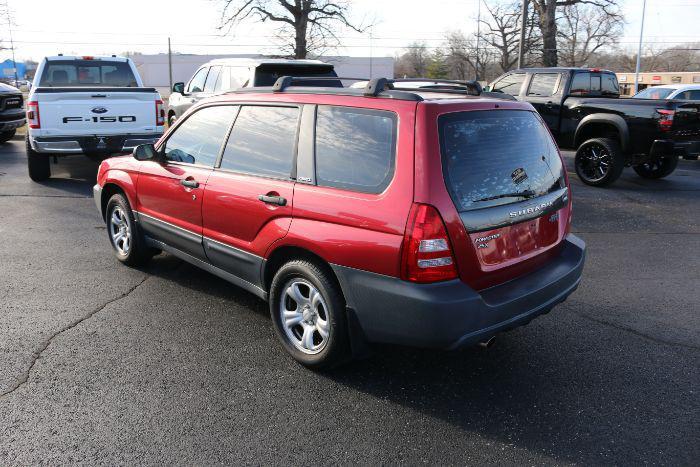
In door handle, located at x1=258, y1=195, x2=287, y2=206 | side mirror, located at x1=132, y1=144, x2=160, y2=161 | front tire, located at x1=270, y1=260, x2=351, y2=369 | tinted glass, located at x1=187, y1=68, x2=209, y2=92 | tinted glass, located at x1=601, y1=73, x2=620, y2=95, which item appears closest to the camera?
front tire, located at x1=270, y1=260, x2=351, y2=369

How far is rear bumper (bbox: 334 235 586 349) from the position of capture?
303 cm

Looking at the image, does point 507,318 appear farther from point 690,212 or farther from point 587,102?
point 587,102

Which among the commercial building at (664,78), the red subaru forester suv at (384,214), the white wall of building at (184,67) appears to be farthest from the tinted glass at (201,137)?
the white wall of building at (184,67)

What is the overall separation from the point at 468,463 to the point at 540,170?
6.12 ft

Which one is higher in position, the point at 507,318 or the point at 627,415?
the point at 507,318

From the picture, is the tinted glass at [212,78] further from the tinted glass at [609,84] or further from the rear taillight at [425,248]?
the rear taillight at [425,248]

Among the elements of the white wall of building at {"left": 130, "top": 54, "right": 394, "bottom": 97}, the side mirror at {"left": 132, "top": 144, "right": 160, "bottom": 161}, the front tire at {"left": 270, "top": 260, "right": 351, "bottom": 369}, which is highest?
the white wall of building at {"left": 130, "top": 54, "right": 394, "bottom": 97}

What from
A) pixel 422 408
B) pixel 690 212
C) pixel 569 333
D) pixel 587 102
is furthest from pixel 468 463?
pixel 587 102

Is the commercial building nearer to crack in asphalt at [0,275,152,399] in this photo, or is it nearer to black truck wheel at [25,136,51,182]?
black truck wheel at [25,136,51,182]

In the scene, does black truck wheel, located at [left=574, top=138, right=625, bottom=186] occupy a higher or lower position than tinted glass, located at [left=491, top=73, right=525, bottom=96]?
lower

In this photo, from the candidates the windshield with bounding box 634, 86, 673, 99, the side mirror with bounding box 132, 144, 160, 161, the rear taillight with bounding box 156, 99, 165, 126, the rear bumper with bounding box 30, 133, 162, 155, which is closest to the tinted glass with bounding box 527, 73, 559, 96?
the windshield with bounding box 634, 86, 673, 99

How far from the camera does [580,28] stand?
4516cm

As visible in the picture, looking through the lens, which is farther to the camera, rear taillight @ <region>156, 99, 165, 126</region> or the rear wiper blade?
rear taillight @ <region>156, 99, 165, 126</region>

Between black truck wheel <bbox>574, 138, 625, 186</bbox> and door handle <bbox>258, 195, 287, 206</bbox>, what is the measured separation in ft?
26.0
